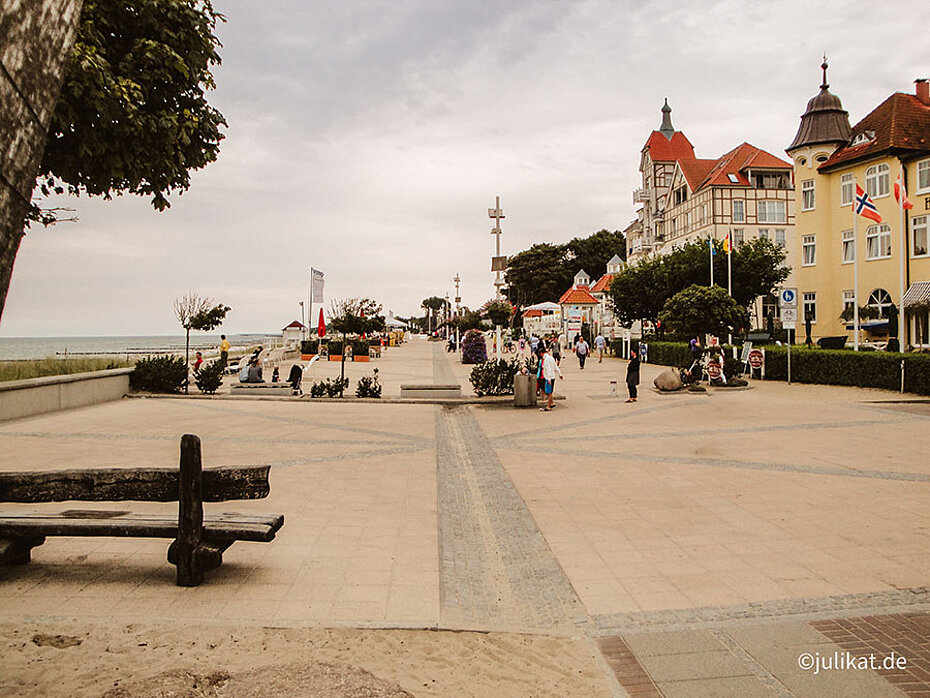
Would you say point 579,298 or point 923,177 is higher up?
point 923,177

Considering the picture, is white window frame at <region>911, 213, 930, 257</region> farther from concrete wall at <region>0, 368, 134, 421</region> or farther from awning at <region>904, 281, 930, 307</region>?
concrete wall at <region>0, 368, 134, 421</region>

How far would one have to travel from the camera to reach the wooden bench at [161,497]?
4.79 metres

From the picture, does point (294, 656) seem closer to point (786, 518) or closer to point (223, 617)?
point (223, 617)

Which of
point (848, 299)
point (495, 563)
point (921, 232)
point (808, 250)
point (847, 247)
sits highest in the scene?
point (808, 250)

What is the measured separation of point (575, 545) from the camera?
649cm

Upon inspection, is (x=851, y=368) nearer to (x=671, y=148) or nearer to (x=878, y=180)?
(x=878, y=180)

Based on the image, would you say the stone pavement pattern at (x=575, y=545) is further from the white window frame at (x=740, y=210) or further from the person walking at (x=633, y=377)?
the white window frame at (x=740, y=210)

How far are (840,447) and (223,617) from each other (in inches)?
415

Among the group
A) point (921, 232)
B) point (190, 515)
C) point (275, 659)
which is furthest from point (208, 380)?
point (921, 232)

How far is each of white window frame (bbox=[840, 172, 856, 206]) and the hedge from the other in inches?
645

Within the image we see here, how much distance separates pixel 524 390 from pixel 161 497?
13.4 m

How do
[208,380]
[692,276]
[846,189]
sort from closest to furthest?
[208,380]
[846,189]
[692,276]

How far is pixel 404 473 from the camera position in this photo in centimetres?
969

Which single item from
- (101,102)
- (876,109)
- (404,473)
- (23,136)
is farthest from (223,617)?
(876,109)
